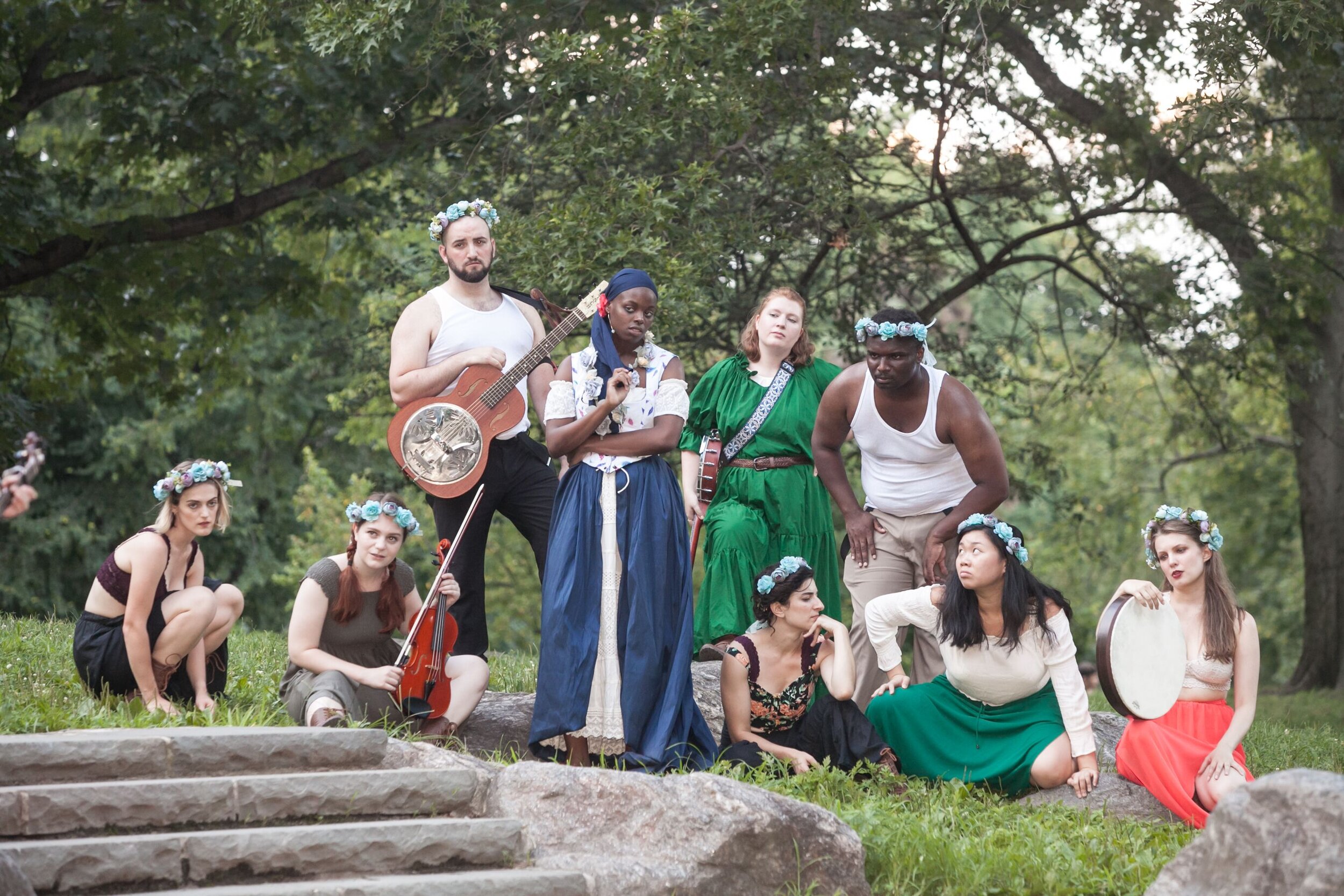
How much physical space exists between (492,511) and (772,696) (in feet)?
4.79

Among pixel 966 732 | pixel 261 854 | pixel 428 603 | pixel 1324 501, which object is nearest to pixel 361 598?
pixel 428 603

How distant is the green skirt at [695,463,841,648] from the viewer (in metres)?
6.28

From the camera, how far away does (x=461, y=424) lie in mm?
5988

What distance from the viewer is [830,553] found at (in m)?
6.48

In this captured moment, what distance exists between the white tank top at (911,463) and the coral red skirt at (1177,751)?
1206 mm

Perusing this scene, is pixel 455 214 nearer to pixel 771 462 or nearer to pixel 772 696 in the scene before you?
pixel 771 462

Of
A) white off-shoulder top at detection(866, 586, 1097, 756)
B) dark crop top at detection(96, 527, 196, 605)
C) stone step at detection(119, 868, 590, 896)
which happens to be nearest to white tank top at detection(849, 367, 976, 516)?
white off-shoulder top at detection(866, 586, 1097, 756)

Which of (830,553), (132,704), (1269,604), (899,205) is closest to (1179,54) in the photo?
(899,205)

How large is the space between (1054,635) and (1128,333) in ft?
21.2

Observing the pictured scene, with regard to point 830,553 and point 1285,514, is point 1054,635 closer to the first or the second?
point 830,553

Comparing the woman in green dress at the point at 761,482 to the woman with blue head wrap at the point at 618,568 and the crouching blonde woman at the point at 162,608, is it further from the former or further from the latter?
the crouching blonde woman at the point at 162,608

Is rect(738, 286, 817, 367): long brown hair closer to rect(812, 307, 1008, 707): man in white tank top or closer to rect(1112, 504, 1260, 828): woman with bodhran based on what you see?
rect(812, 307, 1008, 707): man in white tank top

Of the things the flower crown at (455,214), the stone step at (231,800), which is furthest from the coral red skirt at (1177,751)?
the flower crown at (455,214)

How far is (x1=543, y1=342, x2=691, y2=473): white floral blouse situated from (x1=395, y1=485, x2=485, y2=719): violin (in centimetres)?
51
